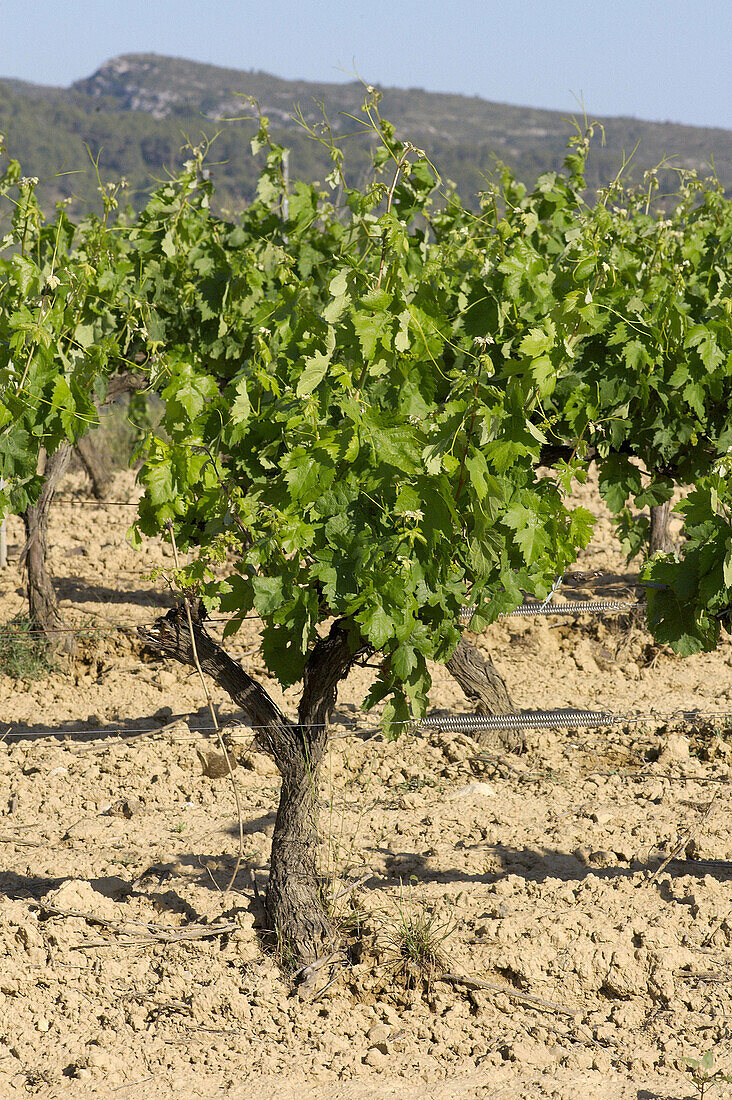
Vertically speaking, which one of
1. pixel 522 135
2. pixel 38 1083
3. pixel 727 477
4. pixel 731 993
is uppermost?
pixel 522 135

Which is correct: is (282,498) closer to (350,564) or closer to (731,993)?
(350,564)

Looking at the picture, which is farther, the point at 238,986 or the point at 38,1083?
the point at 238,986

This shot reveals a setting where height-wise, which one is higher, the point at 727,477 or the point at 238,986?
the point at 727,477

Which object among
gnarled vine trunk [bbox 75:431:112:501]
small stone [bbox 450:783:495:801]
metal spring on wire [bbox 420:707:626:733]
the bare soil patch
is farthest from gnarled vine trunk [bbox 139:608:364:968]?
gnarled vine trunk [bbox 75:431:112:501]

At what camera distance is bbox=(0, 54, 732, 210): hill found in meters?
46.1

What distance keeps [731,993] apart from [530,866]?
38.7 inches

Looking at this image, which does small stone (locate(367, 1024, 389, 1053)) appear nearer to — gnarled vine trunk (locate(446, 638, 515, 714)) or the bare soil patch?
the bare soil patch

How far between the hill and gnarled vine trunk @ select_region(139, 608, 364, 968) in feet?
91.4

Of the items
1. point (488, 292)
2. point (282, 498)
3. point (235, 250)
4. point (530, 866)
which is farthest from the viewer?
point (235, 250)

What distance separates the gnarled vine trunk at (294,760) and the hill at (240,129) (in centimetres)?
2785

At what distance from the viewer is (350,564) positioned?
281cm

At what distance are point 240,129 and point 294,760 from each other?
46.6 meters

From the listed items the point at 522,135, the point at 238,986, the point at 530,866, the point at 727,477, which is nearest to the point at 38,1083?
the point at 238,986

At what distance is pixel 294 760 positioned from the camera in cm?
332
